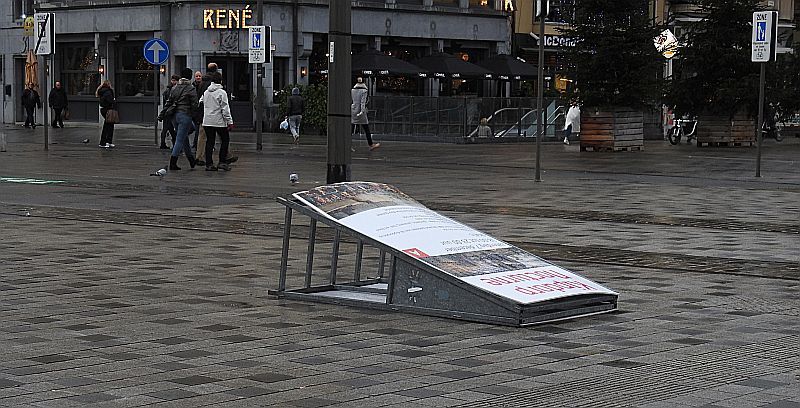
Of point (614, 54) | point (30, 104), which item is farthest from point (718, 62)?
point (30, 104)

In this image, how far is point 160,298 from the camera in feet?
30.9

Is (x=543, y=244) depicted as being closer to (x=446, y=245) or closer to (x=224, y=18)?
(x=446, y=245)

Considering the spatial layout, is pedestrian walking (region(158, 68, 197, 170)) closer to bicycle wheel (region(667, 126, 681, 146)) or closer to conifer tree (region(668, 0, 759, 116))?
conifer tree (region(668, 0, 759, 116))

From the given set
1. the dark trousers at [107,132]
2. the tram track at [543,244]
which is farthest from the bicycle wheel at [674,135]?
the tram track at [543,244]

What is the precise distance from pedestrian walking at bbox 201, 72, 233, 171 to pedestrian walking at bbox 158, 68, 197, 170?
35cm

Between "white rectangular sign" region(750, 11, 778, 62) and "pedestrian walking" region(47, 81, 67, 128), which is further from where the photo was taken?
Answer: "pedestrian walking" region(47, 81, 67, 128)

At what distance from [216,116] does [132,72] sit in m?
29.6

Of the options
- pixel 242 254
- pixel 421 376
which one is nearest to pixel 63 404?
pixel 421 376

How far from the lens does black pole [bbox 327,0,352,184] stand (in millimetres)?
15383

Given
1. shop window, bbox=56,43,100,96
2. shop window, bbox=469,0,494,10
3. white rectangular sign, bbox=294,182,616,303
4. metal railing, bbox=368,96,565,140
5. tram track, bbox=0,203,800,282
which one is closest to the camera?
white rectangular sign, bbox=294,182,616,303

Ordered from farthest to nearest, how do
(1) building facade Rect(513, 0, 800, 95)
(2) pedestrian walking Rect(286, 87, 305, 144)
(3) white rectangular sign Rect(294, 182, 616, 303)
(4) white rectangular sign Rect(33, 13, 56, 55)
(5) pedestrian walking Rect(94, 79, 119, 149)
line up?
(1) building facade Rect(513, 0, 800, 95), (2) pedestrian walking Rect(286, 87, 305, 144), (5) pedestrian walking Rect(94, 79, 119, 149), (4) white rectangular sign Rect(33, 13, 56, 55), (3) white rectangular sign Rect(294, 182, 616, 303)

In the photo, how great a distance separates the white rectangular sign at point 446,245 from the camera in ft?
28.5

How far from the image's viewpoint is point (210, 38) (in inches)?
1945

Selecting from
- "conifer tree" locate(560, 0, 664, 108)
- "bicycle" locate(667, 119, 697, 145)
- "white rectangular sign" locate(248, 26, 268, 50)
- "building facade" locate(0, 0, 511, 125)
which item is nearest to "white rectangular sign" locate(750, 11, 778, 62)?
"conifer tree" locate(560, 0, 664, 108)
